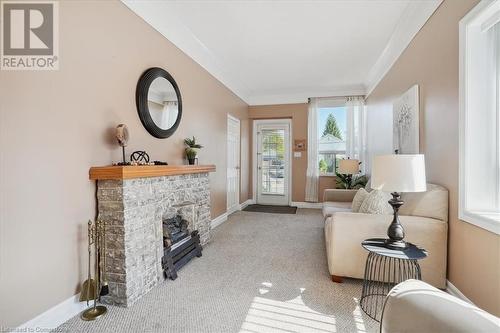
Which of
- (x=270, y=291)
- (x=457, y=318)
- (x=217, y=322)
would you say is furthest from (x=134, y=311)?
(x=457, y=318)

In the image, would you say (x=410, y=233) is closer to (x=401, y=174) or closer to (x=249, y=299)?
(x=401, y=174)

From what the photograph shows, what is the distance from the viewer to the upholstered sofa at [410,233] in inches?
81.0

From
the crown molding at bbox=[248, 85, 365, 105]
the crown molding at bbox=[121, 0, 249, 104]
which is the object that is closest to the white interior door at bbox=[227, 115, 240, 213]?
the crown molding at bbox=[121, 0, 249, 104]

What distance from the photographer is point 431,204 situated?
7.01 feet

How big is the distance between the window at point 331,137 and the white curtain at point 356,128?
15 centimetres

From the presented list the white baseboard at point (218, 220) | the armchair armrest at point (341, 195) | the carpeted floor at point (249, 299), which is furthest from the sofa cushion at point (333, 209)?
the white baseboard at point (218, 220)

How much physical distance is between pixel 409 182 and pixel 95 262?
2425 mm

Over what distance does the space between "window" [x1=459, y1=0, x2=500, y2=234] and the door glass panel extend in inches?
178

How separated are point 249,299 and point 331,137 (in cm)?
465

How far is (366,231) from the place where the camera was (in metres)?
2.19

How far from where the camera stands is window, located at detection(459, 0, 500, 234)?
5.78 feet

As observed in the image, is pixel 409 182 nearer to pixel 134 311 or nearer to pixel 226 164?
pixel 134 311

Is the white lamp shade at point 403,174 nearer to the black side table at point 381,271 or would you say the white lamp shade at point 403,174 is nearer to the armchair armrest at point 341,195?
the black side table at point 381,271

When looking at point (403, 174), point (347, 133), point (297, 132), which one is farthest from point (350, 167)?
point (403, 174)
